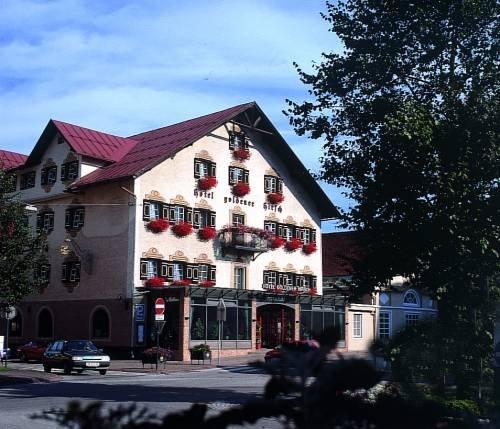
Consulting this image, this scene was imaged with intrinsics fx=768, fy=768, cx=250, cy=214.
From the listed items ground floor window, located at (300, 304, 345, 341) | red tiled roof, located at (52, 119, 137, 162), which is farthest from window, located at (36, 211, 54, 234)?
ground floor window, located at (300, 304, 345, 341)

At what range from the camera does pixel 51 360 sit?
30734 mm

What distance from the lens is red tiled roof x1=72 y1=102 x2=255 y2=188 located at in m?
42.2

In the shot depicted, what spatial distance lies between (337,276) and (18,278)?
32532mm

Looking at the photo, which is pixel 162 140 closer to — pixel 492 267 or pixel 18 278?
pixel 18 278

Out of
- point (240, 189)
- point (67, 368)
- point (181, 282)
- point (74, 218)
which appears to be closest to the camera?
point (67, 368)

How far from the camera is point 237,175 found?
46.9m

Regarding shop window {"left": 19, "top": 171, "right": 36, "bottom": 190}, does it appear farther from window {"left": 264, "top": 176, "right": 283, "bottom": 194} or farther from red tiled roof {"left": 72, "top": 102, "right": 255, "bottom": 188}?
window {"left": 264, "top": 176, "right": 283, "bottom": 194}

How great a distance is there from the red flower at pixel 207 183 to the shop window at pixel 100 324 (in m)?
Result: 8.95

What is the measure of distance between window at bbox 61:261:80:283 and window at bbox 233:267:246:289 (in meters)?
9.16

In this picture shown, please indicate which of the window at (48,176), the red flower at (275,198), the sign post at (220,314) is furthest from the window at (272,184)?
the window at (48,176)

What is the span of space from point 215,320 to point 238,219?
293 inches

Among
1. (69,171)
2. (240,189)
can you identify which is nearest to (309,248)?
(240,189)

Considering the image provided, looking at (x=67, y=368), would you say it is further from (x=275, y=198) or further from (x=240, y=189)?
(x=275, y=198)

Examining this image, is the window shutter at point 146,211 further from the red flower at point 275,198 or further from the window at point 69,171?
the red flower at point 275,198
